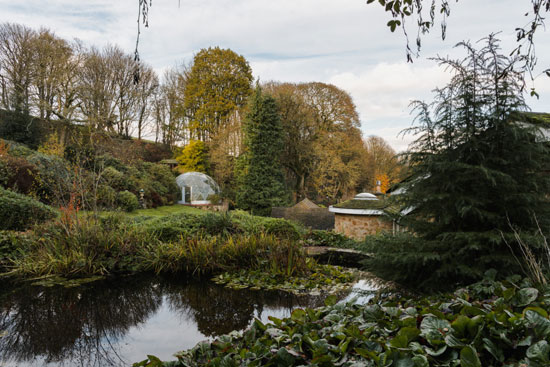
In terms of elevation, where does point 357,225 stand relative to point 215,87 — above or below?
below

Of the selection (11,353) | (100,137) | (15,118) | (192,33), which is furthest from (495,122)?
(15,118)

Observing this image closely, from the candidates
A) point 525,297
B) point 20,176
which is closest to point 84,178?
point 20,176

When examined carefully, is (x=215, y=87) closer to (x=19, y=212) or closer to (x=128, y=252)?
(x=19, y=212)

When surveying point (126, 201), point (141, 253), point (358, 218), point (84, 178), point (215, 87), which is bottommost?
point (141, 253)

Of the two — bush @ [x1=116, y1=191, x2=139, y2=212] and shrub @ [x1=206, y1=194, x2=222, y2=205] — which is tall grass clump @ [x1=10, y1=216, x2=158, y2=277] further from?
shrub @ [x1=206, y1=194, x2=222, y2=205]

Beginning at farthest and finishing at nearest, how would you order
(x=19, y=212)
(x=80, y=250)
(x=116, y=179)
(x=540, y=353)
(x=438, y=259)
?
1. (x=116, y=179)
2. (x=19, y=212)
3. (x=80, y=250)
4. (x=438, y=259)
5. (x=540, y=353)

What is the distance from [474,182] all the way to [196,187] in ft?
55.8

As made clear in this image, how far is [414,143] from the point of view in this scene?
155 inches

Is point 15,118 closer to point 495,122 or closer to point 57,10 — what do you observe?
point 57,10

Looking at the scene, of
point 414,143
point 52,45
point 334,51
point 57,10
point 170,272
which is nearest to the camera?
point 57,10

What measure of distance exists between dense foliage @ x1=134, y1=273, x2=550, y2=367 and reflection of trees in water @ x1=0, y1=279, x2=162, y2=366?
157 centimetres

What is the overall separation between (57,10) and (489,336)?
11.4 ft

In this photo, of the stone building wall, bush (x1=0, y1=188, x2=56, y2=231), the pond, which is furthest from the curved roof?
bush (x1=0, y1=188, x2=56, y2=231)

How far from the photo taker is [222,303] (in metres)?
4.86
